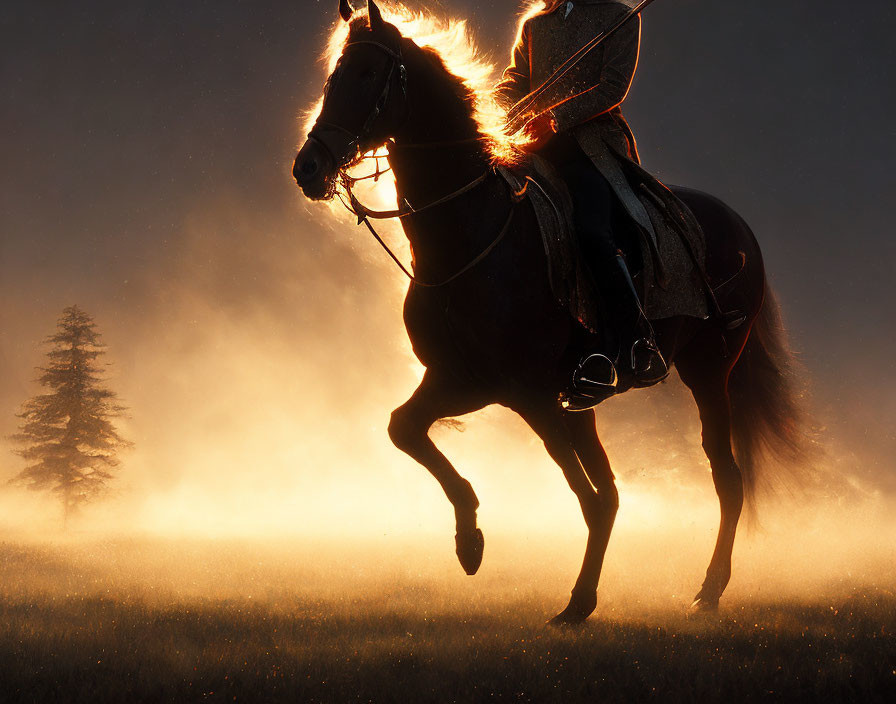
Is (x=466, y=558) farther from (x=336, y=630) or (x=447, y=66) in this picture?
(x=447, y=66)

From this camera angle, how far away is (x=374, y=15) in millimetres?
5418

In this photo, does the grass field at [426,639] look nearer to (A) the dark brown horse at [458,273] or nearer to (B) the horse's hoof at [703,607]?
(B) the horse's hoof at [703,607]

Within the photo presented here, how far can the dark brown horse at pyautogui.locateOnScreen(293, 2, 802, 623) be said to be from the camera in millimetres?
5281

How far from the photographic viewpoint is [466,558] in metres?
6.59

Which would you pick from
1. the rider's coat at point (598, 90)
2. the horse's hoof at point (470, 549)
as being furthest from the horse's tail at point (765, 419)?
the horse's hoof at point (470, 549)

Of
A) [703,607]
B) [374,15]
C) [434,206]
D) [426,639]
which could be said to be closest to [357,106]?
[374,15]

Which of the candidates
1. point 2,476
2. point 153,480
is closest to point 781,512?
A: point 153,480

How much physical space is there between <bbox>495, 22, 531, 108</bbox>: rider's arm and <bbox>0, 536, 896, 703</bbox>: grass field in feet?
14.6

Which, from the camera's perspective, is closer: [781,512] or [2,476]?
[781,512]

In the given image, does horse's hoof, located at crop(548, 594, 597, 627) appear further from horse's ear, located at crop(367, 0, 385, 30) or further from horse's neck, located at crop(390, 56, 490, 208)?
horse's ear, located at crop(367, 0, 385, 30)

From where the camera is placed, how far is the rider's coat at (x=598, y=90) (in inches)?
255

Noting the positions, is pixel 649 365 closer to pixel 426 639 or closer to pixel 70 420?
pixel 426 639

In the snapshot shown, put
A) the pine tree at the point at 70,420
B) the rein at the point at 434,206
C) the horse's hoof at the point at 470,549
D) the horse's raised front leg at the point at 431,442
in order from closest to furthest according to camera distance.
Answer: the rein at the point at 434,206, the horse's raised front leg at the point at 431,442, the horse's hoof at the point at 470,549, the pine tree at the point at 70,420

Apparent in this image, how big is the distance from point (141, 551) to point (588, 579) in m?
10.7
